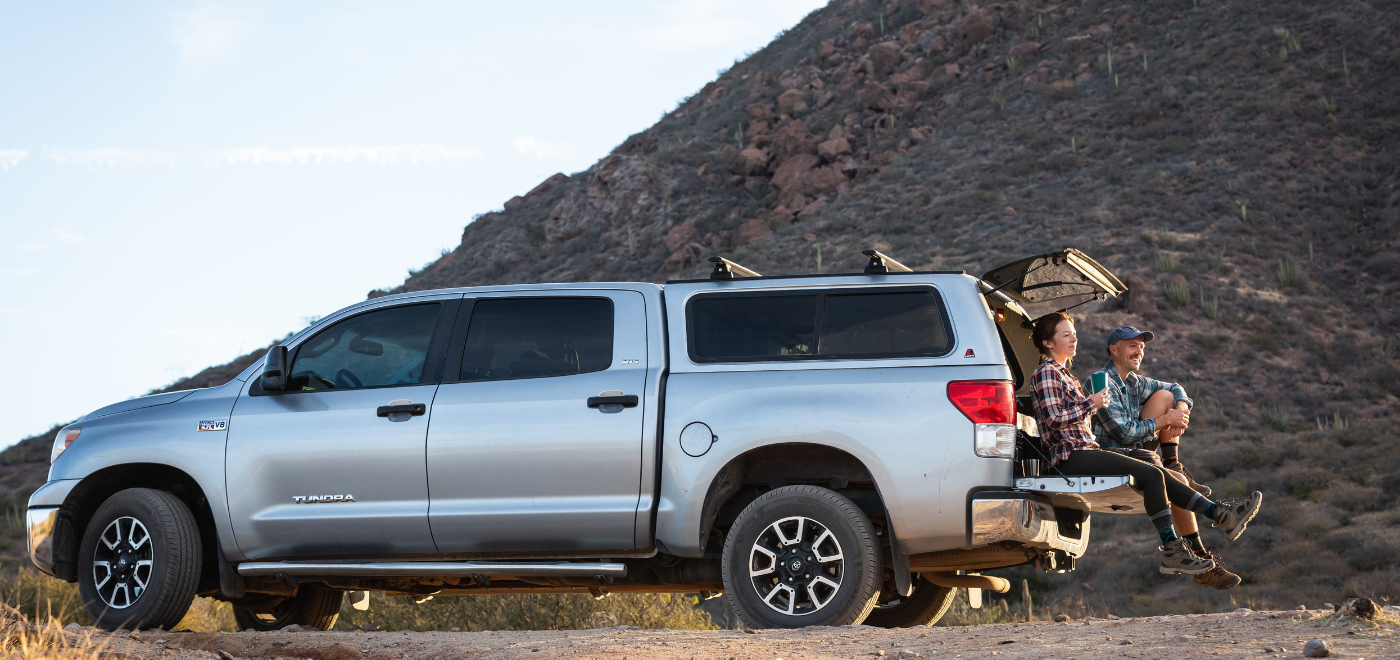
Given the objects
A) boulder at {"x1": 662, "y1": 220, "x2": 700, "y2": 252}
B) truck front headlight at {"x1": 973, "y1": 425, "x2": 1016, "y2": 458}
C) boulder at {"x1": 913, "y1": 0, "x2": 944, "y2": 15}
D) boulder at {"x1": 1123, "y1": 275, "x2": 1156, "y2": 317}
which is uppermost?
boulder at {"x1": 913, "y1": 0, "x2": 944, "y2": 15}

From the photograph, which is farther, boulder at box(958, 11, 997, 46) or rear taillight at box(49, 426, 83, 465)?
boulder at box(958, 11, 997, 46)

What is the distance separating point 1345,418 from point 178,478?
21.9 metres

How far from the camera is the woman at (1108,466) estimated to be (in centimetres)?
605

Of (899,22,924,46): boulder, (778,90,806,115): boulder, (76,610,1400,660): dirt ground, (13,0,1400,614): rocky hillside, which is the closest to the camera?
(76,610,1400,660): dirt ground

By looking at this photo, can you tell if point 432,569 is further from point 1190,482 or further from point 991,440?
point 1190,482

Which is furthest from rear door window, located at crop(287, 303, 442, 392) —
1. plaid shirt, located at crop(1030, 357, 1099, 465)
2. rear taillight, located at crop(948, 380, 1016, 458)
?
plaid shirt, located at crop(1030, 357, 1099, 465)

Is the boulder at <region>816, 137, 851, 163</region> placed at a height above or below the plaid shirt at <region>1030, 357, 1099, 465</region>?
above

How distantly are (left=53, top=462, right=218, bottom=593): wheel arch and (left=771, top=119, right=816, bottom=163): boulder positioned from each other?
31.9 m

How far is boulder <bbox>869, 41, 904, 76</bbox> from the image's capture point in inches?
1582

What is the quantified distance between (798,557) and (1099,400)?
1.84 m

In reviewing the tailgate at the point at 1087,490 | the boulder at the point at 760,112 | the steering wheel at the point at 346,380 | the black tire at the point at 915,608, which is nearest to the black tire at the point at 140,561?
the steering wheel at the point at 346,380

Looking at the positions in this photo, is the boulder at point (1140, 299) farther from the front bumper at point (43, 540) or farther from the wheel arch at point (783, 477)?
the front bumper at point (43, 540)

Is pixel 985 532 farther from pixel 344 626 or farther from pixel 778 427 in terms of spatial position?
pixel 344 626

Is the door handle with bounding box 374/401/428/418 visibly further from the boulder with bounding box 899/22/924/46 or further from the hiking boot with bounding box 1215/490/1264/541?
the boulder with bounding box 899/22/924/46
